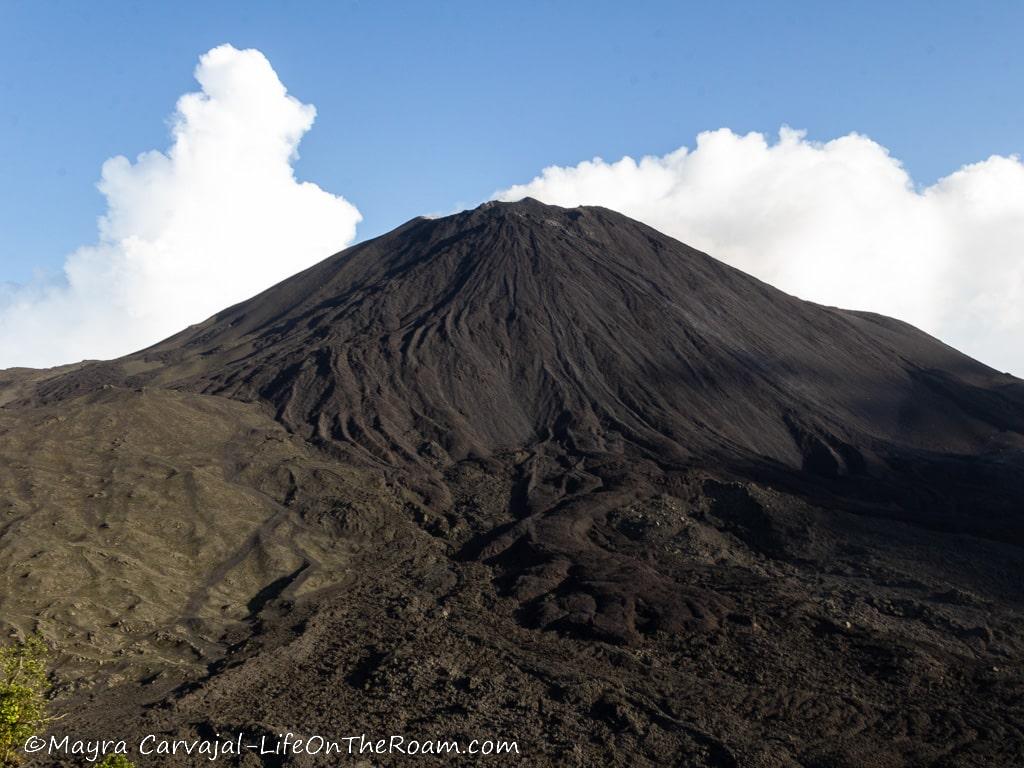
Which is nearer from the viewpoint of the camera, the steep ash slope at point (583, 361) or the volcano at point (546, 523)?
the volcano at point (546, 523)

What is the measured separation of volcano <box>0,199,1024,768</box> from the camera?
24.7 metres

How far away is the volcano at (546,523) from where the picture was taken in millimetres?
24672

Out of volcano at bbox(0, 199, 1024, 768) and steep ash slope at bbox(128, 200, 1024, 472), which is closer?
volcano at bbox(0, 199, 1024, 768)

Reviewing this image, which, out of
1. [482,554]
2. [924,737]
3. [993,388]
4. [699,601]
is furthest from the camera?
[993,388]

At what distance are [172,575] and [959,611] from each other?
32.7 metres

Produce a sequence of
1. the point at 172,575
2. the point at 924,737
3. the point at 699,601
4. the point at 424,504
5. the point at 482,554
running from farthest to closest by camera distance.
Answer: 1. the point at 424,504
2. the point at 482,554
3. the point at 172,575
4. the point at 699,601
5. the point at 924,737

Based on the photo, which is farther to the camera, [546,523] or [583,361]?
[583,361]

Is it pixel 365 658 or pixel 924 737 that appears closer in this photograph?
pixel 924 737

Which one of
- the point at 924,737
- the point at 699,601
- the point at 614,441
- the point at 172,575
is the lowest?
the point at 924,737

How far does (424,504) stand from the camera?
46000 millimetres

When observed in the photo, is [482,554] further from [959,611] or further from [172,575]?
[959,611]

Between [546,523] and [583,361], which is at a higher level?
[583,361]

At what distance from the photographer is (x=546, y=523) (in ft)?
139

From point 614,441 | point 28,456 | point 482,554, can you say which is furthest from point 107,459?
point 614,441
